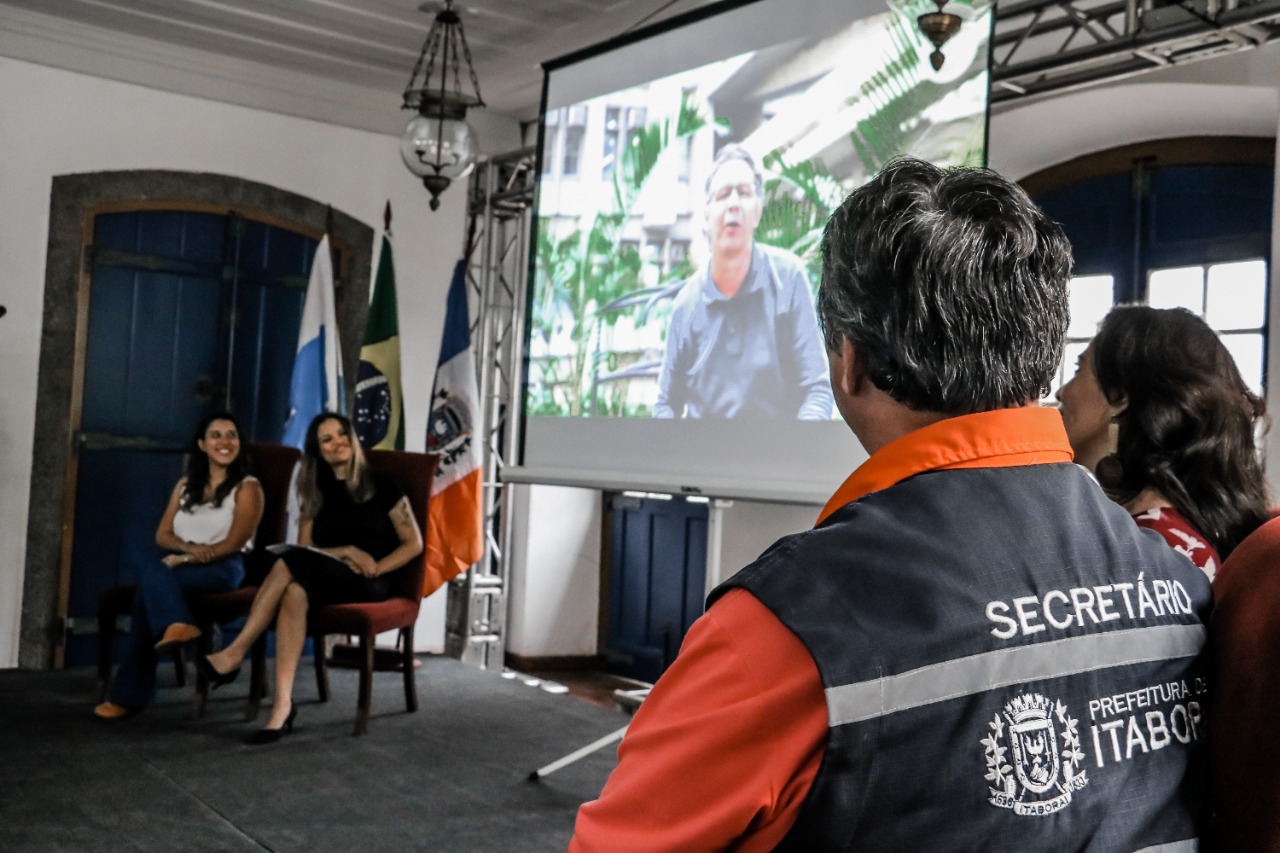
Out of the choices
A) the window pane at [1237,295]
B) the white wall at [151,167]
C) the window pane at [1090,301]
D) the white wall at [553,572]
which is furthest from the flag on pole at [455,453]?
the window pane at [1237,295]

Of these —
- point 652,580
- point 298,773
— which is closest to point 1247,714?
point 298,773

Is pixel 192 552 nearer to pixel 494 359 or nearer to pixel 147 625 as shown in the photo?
pixel 147 625

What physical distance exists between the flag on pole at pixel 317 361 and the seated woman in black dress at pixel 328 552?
878 millimetres

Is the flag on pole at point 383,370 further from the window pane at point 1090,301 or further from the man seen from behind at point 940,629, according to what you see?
the man seen from behind at point 940,629

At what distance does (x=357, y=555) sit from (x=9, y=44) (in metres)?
3.02

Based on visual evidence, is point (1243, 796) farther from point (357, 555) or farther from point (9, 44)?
point (9, 44)

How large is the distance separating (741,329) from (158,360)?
3397 millimetres

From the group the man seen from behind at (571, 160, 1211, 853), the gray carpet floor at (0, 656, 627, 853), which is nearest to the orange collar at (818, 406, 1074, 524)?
the man seen from behind at (571, 160, 1211, 853)

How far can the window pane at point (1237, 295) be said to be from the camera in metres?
4.42

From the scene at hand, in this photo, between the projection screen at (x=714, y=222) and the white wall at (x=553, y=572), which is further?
the white wall at (x=553, y=572)

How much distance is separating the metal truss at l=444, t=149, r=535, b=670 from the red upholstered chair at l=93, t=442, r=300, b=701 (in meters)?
1.26

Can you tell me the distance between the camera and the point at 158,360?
5750 millimetres

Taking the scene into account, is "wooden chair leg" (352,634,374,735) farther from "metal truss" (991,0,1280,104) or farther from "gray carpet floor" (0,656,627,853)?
"metal truss" (991,0,1280,104)

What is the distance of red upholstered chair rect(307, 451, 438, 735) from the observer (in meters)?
4.37
